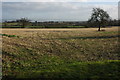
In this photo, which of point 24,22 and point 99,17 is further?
point 24,22

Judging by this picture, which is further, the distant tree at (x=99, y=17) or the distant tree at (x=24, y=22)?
the distant tree at (x=24, y=22)

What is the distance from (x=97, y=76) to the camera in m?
6.78

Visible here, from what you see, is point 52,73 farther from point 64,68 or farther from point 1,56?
point 1,56

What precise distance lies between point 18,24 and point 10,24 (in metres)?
4.51

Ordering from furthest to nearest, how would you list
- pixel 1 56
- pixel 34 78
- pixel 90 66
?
pixel 1 56 < pixel 90 66 < pixel 34 78

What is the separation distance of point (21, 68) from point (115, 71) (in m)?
4.96

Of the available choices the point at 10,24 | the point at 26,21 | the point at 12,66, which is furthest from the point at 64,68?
the point at 10,24

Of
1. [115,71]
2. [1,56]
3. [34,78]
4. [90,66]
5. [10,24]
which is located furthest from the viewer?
[10,24]

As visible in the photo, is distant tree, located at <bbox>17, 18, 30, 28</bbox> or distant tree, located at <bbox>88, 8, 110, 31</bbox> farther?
distant tree, located at <bbox>17, 18, 30, 28</bbox>

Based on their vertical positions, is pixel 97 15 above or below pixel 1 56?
above

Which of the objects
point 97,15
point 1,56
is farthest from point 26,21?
point 1,56

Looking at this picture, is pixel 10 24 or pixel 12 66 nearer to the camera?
pixel 12 66

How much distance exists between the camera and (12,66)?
27.6ft

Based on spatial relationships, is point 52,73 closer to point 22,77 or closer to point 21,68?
point 22,77
